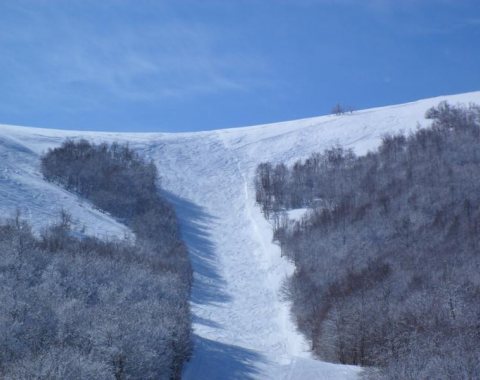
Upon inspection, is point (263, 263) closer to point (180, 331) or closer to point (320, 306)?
point (320, 306)

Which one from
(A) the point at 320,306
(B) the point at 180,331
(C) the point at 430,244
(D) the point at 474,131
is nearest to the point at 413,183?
(C) the point at 430,244

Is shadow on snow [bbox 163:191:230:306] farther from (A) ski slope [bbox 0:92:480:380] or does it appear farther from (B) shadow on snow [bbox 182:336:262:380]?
(B) shadow on snow [bbox 182:336:262:380]

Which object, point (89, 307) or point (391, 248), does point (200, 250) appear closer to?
point (391, 248)

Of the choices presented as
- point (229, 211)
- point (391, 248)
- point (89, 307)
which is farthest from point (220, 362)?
point (229, 211)

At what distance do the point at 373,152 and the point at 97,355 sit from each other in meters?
54.5

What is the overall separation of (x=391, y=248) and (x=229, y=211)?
84.0ft

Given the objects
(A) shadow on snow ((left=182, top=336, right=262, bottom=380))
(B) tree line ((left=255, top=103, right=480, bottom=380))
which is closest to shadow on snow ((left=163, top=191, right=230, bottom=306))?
(B) tree line ((left=255, top=103, right=480, bottom=380))

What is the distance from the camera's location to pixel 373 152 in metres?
65.2

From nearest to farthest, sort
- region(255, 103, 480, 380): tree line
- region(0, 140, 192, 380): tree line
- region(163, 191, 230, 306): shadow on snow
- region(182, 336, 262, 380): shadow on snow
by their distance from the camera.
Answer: region(0, 140, 192, 380): tree line, region(182, 336, 262, 380): shadow on snow, region(255, 103, 480, 380): tree line, region(163, 191, 230, 306): shadow on snow

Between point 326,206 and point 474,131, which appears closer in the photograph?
point 326,206

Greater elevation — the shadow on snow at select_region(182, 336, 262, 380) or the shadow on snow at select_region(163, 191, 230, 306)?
the shadow on snow at select_region(163, 191, 230, 306)

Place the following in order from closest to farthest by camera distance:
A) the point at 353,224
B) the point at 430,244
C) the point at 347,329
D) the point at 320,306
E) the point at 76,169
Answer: the point at 347,329, the point at 320,306, the point at 430,244, the point at 353,224, the point at 76,169

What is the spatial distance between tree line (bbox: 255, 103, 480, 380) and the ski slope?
2184 mm

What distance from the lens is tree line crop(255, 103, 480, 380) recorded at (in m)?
23.7
